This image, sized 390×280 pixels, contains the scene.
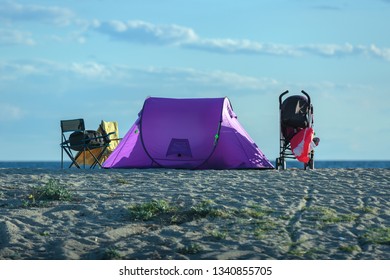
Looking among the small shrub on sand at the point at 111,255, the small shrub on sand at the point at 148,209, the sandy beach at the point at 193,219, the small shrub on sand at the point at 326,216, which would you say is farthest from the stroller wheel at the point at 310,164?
the small shrub on sand at the point at 111,255

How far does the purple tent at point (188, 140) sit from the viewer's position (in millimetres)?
16328

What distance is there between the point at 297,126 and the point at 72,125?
5.22 m

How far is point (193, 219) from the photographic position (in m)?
9.45

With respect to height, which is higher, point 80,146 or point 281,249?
point 80,146

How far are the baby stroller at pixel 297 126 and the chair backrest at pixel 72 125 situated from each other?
474 centimetres

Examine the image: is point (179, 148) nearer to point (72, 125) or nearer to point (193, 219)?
point (72, 125)

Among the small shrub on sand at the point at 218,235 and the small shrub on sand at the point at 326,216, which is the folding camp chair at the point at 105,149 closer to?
the small shrub on sand at the point at 326,216

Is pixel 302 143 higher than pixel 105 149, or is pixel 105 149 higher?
pixel 302 143

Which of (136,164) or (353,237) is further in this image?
(136,164)

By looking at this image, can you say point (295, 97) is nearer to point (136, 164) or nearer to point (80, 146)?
point (136, 164)

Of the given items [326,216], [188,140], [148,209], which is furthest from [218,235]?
[188,140]

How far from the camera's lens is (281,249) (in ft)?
26.3
